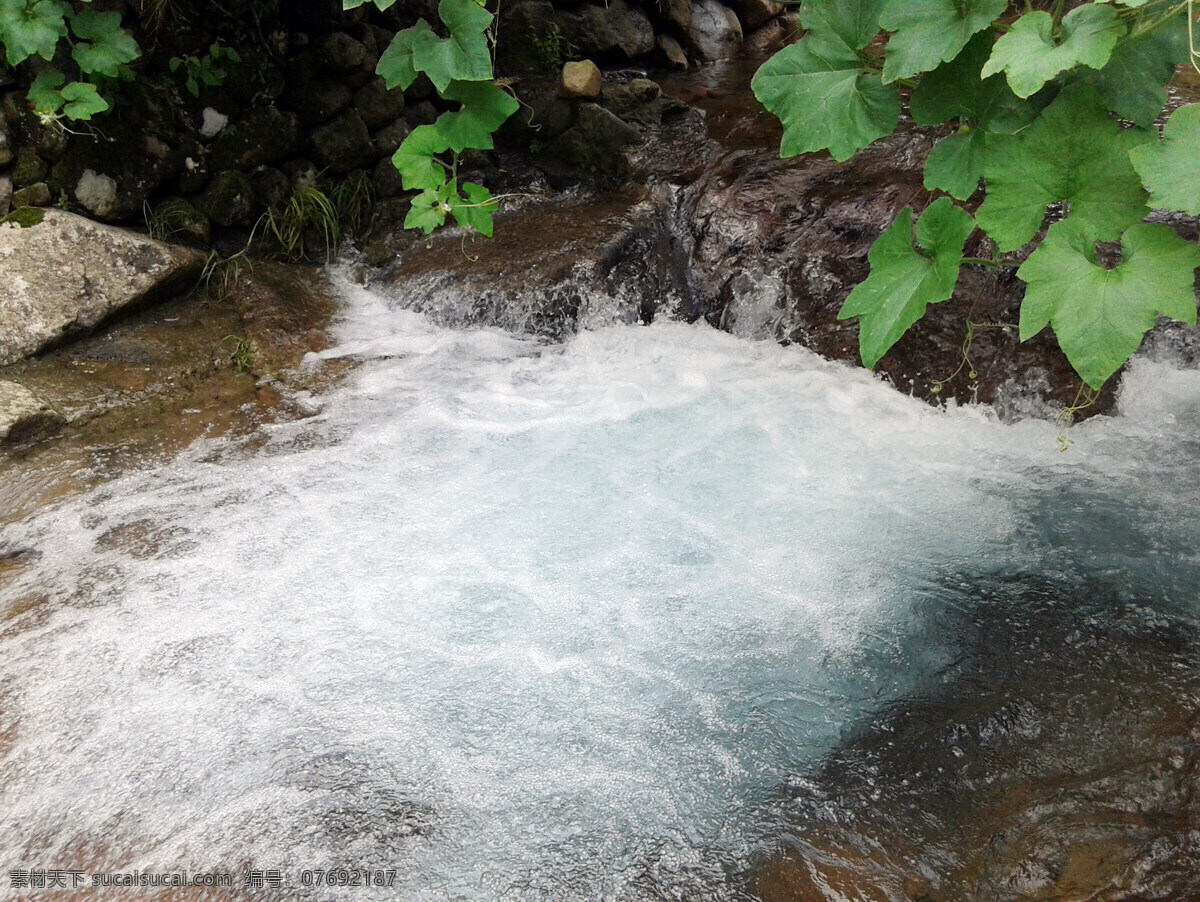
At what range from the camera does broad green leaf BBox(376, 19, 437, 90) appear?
11.7ft

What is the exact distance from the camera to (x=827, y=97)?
2559 mm

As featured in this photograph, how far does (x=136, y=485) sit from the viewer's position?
294cm

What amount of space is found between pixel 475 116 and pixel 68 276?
1907mm

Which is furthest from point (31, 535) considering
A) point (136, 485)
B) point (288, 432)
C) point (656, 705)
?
point (656, 705)

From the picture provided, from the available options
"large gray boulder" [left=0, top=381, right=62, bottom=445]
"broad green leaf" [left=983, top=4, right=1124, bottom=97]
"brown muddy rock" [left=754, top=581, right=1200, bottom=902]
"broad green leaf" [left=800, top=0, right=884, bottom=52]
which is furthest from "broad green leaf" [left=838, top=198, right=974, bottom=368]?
"large gray boulder" [left=0, top=381, right=62, bottom=445]

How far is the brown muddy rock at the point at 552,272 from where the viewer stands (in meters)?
4.12

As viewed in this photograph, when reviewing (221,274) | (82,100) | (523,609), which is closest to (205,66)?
(82,100)

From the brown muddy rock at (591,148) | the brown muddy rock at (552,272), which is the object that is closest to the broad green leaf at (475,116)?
the brown muddy rock at (552,272)

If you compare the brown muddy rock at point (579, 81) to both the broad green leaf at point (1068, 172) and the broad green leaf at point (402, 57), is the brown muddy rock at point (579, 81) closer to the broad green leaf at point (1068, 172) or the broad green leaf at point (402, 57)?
the broad green leaf at point (402, 57)

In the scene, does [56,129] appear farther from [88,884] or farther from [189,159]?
[88,884]

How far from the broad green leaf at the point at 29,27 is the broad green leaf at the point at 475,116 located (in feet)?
5.10

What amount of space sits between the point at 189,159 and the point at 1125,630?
4.45 m

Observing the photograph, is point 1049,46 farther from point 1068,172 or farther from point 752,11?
point 752,11

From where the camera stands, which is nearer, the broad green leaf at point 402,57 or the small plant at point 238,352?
the broad green leaf at point 402,57
